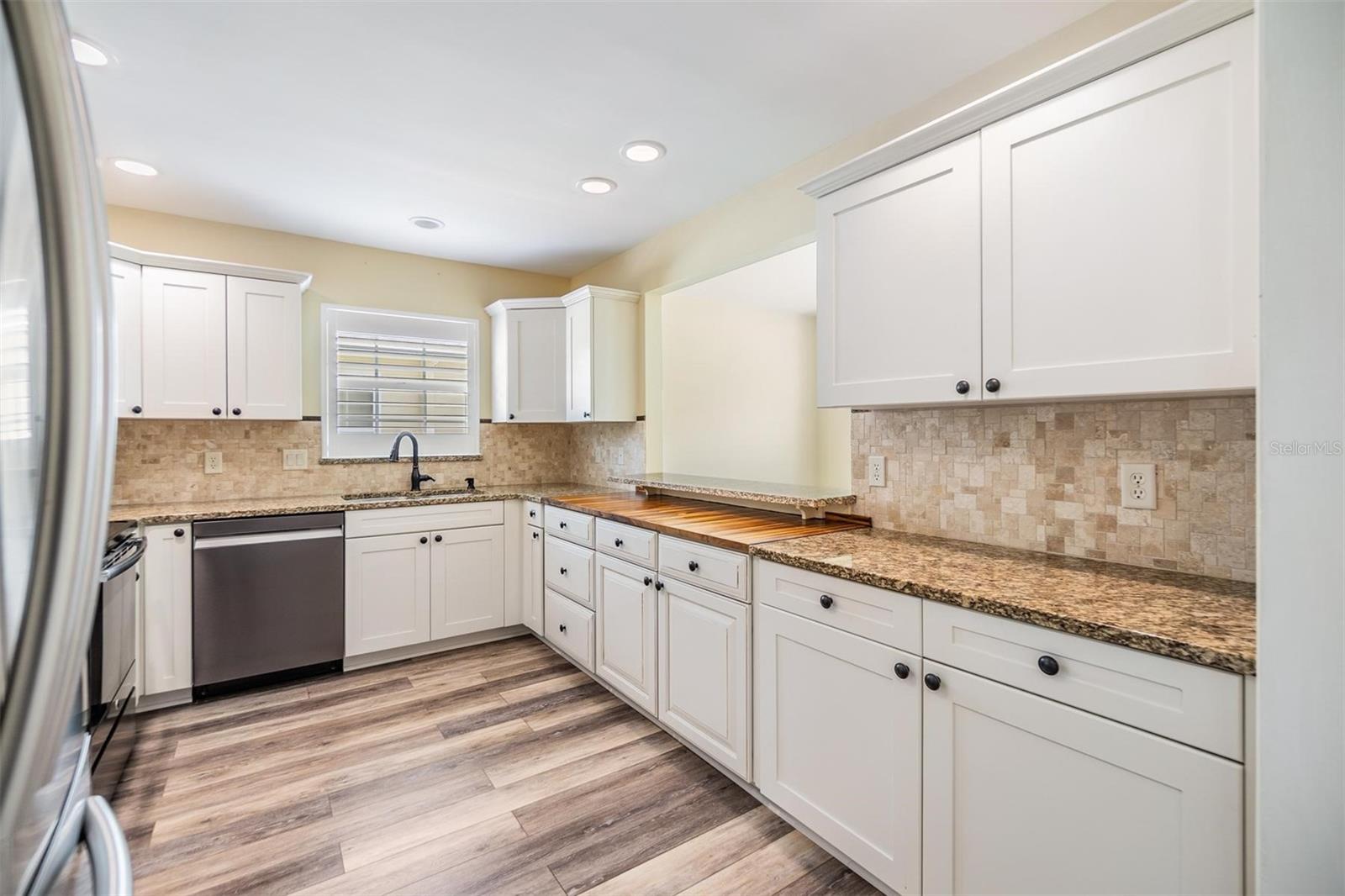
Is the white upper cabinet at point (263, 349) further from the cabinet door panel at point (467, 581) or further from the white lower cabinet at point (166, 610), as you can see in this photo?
the cabinet door panel at point (467, 581)

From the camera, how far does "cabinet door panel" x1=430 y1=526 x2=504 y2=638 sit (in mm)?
3402

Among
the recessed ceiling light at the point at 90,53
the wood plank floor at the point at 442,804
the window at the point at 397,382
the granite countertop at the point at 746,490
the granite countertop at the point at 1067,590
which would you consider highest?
the recessed ceiling light at the point at 90,53

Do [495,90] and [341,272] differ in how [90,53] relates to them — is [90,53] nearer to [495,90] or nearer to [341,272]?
[495,90]

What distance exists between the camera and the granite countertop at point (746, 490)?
2369 millimetres

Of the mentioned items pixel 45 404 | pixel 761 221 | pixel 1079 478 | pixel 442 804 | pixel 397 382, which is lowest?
pixel 442 804

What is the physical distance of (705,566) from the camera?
213cm

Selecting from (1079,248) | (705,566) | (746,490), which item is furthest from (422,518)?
(1079,248)

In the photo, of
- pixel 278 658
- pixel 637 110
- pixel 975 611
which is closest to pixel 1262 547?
pixel 975 611

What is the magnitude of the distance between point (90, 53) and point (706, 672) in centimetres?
272

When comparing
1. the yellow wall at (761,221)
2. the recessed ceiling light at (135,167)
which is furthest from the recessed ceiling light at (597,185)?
the recessed ceiling light at (135,167)

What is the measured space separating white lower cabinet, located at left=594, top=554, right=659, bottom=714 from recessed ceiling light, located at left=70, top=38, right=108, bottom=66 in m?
2.38

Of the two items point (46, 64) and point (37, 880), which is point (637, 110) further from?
point (37, 880)

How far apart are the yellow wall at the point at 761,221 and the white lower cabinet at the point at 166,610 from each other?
2.34 metres

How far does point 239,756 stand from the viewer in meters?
2.34
